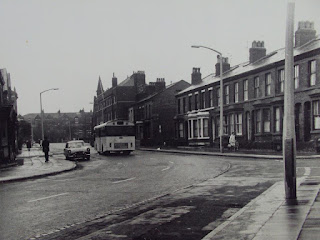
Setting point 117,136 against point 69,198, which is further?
point 117,136

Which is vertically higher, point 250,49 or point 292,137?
point 250,49

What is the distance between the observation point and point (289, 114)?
8.98 metres

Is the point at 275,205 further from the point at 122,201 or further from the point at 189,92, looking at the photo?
the point at 189,92

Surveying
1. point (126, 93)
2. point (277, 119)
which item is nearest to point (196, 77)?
point (277, 119)

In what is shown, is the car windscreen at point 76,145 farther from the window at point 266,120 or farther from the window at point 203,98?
the window at point 203,98

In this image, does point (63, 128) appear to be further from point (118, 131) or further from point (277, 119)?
point (277, 119)

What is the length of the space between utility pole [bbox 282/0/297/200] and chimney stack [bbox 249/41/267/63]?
32810 millimetres

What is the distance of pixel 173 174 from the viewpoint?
57.7ft

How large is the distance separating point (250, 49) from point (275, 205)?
34.3 metres

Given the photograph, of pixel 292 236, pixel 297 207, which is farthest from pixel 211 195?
pixel 292 236

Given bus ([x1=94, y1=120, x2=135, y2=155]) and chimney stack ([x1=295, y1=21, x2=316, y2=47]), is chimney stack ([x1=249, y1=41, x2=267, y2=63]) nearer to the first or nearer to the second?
chimney stack ([x1=295, y1=21, x2=316, y2=47])

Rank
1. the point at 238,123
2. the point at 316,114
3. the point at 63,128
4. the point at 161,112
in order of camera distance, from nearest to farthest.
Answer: the point at 316,114 → the point at 238,123 → the point at 161,112 → the point at 63,128

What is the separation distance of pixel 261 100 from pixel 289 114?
27.8 metres

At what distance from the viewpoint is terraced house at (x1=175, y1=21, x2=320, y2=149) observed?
3000 cm
